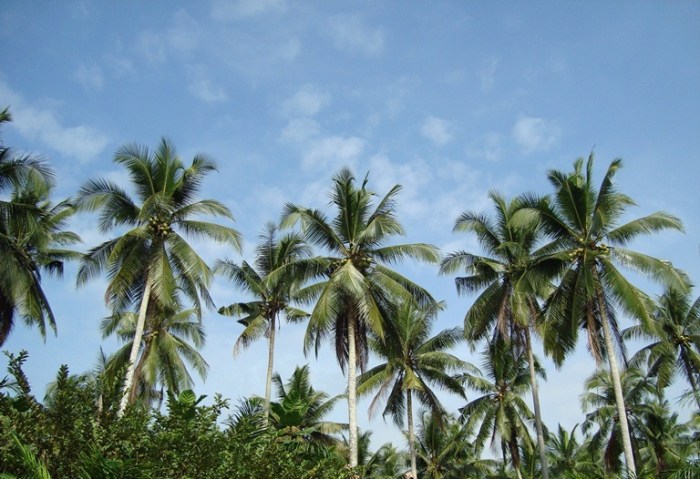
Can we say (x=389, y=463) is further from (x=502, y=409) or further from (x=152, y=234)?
(x=152, y=234)

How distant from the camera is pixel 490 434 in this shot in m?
31.1

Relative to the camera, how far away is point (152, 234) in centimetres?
1992

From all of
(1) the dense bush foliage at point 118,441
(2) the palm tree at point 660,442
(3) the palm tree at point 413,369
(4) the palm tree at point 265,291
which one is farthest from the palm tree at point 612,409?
(1) the dense bush foliage at point 118,441

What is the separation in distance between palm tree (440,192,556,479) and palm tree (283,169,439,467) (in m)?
3.39

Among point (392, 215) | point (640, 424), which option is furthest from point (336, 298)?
point (640, 424)

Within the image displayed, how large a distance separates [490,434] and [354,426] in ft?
45.9

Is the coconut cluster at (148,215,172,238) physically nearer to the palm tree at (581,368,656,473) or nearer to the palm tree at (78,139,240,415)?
the palm tree at (78,139,240,415)

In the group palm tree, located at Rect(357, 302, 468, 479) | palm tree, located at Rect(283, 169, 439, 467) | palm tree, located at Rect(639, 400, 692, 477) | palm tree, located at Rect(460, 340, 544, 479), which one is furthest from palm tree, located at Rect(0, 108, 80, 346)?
palm tree, located at Rect(639, 400, 692, 477)

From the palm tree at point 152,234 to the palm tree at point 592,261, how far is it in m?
11.1

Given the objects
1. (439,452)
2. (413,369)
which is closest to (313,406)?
(413,369)

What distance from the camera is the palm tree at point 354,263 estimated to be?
2045cm

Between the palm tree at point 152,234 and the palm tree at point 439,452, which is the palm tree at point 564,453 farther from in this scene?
the palm tree at point 152,234

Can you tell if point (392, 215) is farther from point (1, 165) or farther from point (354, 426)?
point (1, 165)

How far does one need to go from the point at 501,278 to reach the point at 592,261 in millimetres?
5789
